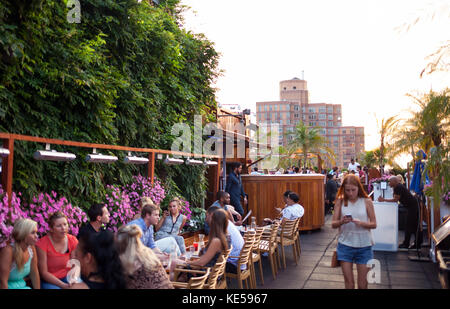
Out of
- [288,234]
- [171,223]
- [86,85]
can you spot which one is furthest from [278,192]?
[86,85]

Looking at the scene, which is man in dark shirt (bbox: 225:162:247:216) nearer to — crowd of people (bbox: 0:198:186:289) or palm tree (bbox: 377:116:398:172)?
crowd of people (bbox: 0:198:186:289)

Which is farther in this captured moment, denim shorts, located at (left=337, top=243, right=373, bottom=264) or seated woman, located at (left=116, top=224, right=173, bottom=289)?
denim shorts, located at (left=337, top=243, right=373, bottom=264)

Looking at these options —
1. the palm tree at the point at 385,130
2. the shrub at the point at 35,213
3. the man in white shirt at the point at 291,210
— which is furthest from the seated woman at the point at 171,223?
the palm tree at the point at 385,130

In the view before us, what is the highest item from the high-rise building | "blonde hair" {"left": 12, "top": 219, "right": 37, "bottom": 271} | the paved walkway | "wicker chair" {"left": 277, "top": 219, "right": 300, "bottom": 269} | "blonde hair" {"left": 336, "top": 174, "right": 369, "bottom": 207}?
the high-rise building

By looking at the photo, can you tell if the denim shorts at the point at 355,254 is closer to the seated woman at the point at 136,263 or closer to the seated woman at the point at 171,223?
the seated woman at the point at 136,263

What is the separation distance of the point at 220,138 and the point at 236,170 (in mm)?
1655

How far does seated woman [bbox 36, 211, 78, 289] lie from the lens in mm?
4293

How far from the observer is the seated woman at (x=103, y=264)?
337 centimetres

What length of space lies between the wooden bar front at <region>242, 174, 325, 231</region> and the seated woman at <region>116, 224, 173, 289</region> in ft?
27.3

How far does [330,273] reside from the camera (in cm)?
739

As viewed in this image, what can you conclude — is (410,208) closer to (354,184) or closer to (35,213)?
(354,184)

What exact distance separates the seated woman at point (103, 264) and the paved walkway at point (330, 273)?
344 cm

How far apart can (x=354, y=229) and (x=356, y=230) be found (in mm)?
26

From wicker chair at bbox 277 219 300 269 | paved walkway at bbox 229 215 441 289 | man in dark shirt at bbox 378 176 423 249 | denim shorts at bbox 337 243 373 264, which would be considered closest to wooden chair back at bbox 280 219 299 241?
wicker chair at bbox 277 219 300 269
